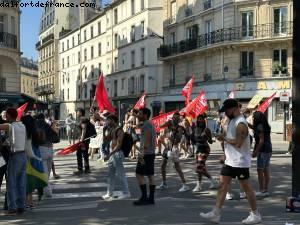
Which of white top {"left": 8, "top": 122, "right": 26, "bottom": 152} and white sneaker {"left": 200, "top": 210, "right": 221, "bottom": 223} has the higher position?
white top {"left": 8, "top": 122, "right": 26, "bottom": 152}

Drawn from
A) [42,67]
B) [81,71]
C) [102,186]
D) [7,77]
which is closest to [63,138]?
[7,77]

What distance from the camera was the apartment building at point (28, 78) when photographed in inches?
4648

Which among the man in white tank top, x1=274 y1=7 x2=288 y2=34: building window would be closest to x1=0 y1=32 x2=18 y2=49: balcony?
x1=274 y1=7 x2=288 y2=34: building window

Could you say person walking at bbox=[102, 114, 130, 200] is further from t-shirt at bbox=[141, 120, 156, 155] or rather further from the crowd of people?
t-shirt at bbox=[141, 120, 156, 155]

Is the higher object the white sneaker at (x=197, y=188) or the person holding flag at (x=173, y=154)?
the person holding flag at (x=173, y=154)

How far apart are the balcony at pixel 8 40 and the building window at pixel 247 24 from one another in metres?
16.0

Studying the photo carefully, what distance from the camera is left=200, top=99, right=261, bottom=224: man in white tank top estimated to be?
741 cm

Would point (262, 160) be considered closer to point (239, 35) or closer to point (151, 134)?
point (151, 134)

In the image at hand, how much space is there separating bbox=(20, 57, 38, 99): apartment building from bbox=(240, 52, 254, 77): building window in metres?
83.8

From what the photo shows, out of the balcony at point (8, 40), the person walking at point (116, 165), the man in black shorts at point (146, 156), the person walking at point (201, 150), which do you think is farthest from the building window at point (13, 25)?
the man in black shorts at point (146, 156)

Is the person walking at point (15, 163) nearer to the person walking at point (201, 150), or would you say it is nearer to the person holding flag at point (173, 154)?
the person holding flag at point (173, 154)

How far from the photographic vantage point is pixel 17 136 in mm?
8172

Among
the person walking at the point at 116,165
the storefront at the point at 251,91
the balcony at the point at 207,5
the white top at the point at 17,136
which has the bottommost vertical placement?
the person walking at the point at 116,165

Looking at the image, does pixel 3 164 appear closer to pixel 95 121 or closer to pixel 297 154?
pixel 297 154
